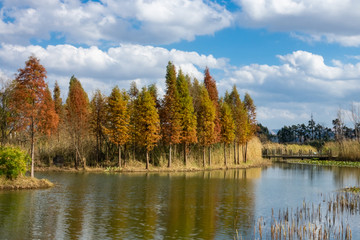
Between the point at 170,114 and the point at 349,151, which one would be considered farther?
the point at 349,151

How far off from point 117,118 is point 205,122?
1516cm

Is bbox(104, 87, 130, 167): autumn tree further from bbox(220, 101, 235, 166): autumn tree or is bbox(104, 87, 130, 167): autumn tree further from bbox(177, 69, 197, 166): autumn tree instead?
bbox(220, 101, 235, 166): autumn tree

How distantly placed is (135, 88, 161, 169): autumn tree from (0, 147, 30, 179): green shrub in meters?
25.1

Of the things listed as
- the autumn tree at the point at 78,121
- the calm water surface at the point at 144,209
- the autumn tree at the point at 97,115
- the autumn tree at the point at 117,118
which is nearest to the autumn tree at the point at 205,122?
the autumn tree at the point at 117,118

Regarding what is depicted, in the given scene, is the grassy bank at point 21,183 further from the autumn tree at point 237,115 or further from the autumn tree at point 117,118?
the autumn tree at point 237,115

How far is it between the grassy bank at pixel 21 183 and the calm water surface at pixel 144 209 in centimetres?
157

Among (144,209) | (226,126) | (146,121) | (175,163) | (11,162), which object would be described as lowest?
(144,209)

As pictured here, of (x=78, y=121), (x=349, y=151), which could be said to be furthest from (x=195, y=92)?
(x=349, y=151)

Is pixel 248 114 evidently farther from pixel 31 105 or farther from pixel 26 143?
pixel 31 105

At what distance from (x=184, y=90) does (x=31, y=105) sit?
1135 inches

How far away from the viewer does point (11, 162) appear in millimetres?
34250

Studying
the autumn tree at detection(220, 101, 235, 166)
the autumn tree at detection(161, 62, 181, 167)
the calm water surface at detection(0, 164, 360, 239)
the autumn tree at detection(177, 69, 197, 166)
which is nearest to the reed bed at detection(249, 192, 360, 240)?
Answer: the calm water surface at detection(0, 164, 360, 239)

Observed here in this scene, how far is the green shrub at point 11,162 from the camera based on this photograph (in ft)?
113

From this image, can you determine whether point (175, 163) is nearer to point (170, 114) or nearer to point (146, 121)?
point (170, 114)
